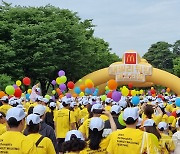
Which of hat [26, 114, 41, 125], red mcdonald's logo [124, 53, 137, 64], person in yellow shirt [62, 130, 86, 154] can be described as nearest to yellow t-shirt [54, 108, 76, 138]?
hat [26, 114, 41, 125]

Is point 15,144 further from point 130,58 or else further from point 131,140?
point 130,58

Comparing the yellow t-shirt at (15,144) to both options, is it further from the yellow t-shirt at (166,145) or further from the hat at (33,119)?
the yellow t-shirt at (166,145)

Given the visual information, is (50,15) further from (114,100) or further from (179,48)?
(179,48)

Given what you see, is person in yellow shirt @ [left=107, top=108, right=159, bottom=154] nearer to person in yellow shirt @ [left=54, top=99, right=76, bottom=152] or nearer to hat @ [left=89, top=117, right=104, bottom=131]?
hat @ [left=89, top=117, right=104, bottom=131]

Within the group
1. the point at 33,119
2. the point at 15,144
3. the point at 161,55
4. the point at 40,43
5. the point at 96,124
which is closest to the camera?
the point at 15,144

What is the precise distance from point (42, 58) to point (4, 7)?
5585 mm

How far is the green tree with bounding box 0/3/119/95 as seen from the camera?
27562 mm

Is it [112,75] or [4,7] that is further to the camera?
[4,7]

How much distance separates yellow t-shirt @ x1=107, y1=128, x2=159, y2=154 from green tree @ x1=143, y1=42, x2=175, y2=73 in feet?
235

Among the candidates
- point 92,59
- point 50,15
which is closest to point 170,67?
point 92,59

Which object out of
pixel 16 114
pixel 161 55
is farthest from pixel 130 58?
pixel 161 55

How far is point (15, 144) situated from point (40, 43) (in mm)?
22361

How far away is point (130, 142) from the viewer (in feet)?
18.7

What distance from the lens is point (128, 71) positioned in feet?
94.0
